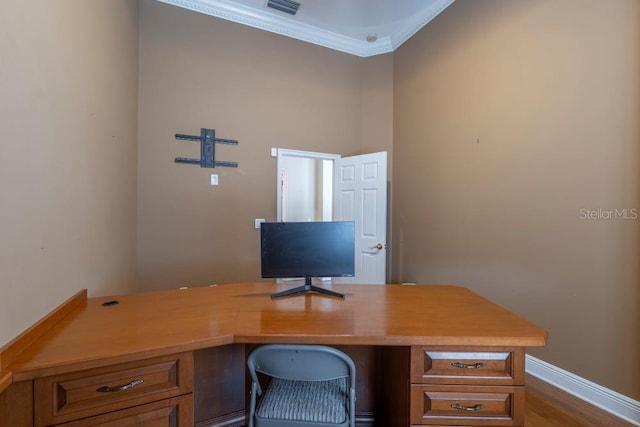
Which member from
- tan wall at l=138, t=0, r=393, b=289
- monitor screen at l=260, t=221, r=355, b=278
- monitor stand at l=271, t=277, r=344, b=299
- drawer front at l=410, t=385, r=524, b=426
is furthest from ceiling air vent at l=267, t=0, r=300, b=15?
drawer front at l=410, t=385, r=524, b=426

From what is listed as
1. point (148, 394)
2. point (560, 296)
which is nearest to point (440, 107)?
point (560, 296)

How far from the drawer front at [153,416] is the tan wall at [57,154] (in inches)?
16.5

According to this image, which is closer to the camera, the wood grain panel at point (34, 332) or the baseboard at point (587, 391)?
the wood grain panel at point (34, 332)

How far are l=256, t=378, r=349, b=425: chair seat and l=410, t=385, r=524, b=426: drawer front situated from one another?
0.30 meters

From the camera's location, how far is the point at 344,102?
12.8ft

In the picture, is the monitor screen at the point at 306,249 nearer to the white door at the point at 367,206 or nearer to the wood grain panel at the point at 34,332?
the wood grain panel at the point at 34,332

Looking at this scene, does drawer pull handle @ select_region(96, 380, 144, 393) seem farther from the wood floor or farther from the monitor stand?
the wood floor

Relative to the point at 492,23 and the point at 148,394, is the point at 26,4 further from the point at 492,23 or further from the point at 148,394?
the point at 492,23

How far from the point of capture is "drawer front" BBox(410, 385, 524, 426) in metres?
1.11

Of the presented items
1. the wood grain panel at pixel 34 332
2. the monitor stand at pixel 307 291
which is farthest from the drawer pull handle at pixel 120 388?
the monitor stand at pixel 307 291

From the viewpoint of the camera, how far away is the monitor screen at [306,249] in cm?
158

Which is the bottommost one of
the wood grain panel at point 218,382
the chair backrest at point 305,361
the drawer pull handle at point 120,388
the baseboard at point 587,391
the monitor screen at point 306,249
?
the baseboard at point 587,391

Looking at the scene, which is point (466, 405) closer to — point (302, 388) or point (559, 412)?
point (302, 388)

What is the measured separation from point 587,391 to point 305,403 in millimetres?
1993
